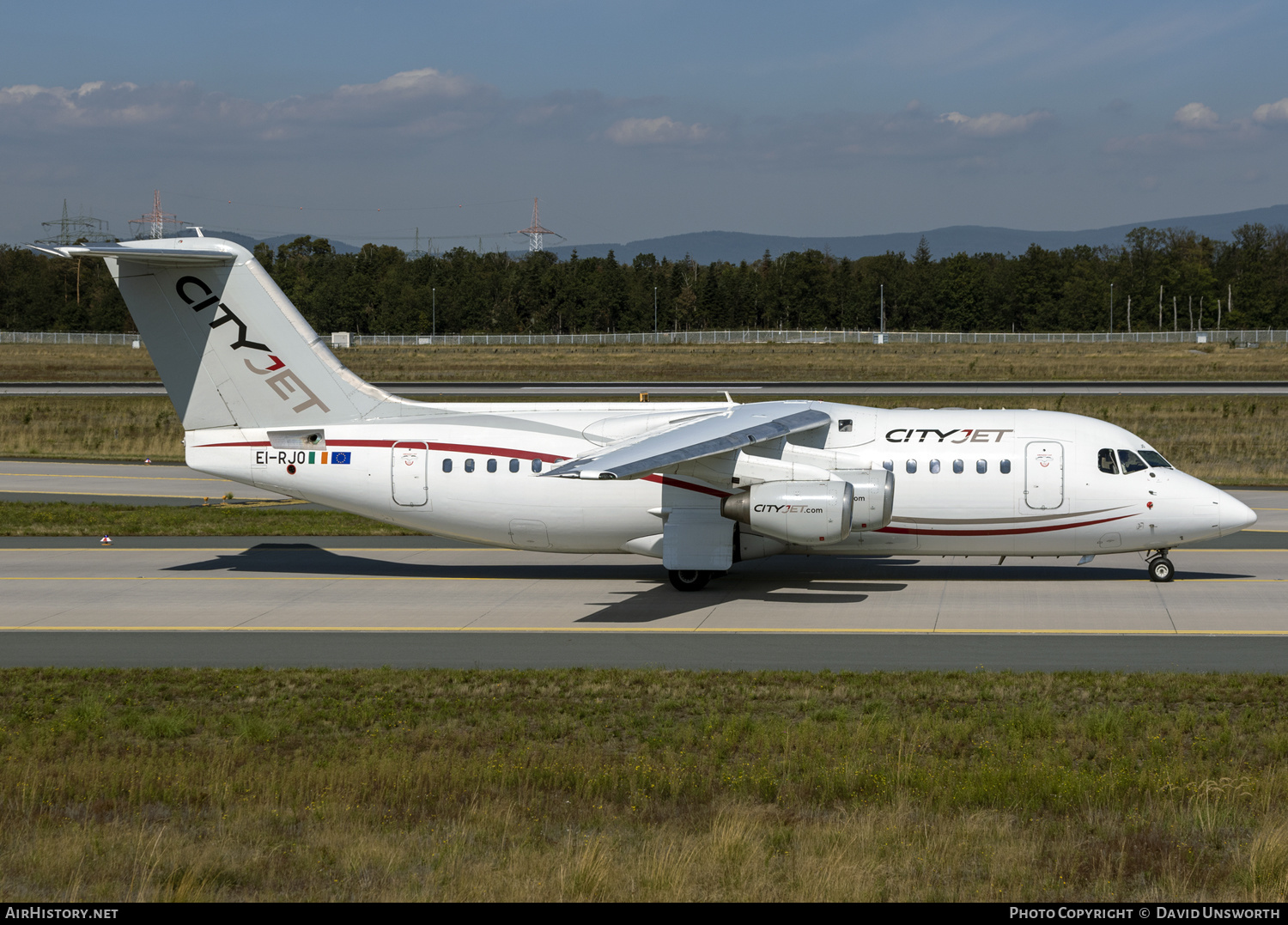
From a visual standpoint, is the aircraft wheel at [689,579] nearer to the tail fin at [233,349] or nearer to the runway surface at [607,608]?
the runway surface at [607,608]

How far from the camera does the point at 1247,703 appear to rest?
14.5m

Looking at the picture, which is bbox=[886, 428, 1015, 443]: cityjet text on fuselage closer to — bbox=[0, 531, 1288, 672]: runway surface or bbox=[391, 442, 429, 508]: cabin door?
bbox=[0, 531, 1288, 672]: runway surface

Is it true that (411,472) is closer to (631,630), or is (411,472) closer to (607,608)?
(607,608)

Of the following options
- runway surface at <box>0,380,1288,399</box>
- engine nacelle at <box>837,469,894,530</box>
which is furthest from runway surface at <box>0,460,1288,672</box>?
runway surface at <box>0,380,1288,399</box>

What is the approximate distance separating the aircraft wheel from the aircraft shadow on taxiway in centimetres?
16

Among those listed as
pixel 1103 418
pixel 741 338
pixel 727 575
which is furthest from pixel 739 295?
pixel 727 575

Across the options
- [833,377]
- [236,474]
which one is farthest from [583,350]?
[236,474]

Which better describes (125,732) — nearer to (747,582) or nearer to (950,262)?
(747,582)

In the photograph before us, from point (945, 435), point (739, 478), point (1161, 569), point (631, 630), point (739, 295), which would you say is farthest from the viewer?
point (739, 295)

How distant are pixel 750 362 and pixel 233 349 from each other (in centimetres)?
7207

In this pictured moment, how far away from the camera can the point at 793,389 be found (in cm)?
6353

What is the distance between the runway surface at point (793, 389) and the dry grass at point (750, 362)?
22.3 ft

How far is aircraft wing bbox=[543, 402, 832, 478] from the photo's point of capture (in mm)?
18406

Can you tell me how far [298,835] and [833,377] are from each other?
68.5 m
